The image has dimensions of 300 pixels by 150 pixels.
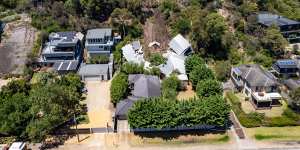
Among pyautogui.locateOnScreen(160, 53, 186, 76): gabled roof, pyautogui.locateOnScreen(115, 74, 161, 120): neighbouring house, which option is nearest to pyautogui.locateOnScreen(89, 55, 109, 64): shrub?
pyautogui.locateOnScreen(115, 74, 161, 120): neighbouring house

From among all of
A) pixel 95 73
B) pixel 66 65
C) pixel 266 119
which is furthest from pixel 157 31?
pixel 266 119

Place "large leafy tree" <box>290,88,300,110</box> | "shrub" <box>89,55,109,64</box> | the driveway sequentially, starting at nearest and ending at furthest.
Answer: the driveway, "large leafy tree" <box>290,88,300,110</box>, "shrub" <box>89,55,109,64</box>

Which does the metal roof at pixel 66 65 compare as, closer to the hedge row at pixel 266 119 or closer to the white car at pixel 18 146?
the white car at pixel 18 146

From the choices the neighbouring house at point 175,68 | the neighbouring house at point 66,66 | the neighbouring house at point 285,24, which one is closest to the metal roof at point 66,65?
the neighbouring house at point 66,66

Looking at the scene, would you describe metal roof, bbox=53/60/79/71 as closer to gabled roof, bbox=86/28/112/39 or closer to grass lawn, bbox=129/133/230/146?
gabled roof, bbox=86/28/112/39

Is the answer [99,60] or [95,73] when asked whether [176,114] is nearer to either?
[95,73]

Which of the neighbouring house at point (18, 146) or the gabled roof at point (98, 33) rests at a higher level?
the gabled roof at point (98, 33)

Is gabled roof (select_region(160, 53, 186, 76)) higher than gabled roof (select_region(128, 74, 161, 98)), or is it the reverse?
gabled roof (select_region(160, 53, 186, 76))
